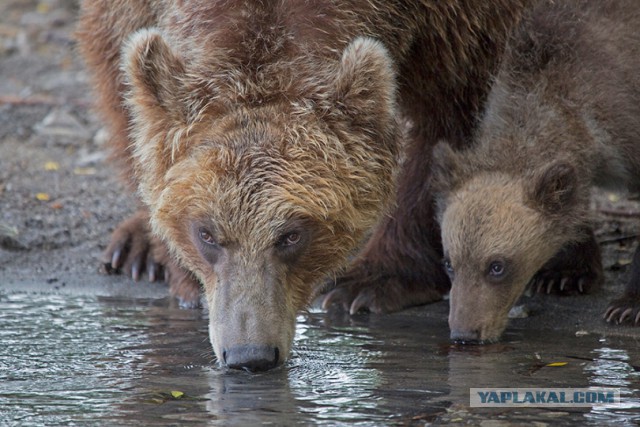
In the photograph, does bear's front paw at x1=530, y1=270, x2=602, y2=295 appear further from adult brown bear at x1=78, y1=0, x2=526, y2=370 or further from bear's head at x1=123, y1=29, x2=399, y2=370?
bear's head at x1=123, y1=29, x2=399, y2=370

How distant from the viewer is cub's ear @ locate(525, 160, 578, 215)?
717cm

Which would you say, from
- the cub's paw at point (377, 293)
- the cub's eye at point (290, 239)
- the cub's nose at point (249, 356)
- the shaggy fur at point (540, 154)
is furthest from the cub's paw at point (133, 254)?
the cub's nose at point (249, 356)

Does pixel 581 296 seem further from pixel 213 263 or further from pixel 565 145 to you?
pixel 213 263

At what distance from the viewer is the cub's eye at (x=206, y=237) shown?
5.97 m

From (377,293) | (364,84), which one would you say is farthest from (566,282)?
(364,84)

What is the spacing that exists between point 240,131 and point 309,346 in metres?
1.37

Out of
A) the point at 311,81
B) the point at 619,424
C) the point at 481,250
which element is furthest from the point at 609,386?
the point at 311,81

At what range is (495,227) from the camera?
23.4 ft

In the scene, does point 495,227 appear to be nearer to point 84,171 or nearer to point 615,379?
point 615,379

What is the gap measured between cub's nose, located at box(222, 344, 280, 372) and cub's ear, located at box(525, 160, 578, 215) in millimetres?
2279

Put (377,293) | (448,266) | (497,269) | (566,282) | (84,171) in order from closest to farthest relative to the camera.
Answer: (497,269)
(448,266)
(377,293)
(566,282)
(84,171)

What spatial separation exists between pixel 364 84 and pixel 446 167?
1415 millimetres

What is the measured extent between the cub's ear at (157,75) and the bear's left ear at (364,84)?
2.63 feet

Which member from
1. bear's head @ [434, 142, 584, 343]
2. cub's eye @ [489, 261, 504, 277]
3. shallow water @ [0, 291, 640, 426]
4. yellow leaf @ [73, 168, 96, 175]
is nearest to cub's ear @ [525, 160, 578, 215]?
bear's head @ [434, 142, 584, 343]
